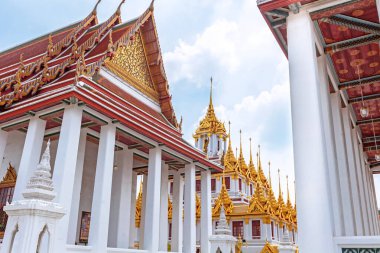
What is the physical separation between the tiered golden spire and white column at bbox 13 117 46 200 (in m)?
17.9

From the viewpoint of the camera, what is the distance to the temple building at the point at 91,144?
6.48m

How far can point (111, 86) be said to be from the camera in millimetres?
9172

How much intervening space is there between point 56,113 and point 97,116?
846 mm

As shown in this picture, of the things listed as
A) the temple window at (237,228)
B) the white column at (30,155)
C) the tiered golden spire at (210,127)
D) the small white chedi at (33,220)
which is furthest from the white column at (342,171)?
the tiered golden spire at (210,127)

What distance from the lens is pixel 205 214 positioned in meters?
11.1

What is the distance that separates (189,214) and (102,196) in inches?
145

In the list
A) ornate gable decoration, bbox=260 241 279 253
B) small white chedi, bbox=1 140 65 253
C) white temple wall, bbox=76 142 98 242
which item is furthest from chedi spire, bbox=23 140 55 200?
ornate gable decoration, bbox=260 241 279 253

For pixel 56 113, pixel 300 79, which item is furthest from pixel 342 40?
pixel 56 113

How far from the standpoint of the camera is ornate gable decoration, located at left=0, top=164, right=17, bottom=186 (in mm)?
8594

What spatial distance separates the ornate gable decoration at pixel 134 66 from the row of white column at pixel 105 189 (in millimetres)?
2017

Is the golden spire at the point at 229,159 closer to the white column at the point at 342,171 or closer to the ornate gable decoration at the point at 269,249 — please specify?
the ornate gable decoration at the point at 269,249

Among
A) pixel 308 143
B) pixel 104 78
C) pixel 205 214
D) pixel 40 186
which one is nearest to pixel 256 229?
pixel 205 214

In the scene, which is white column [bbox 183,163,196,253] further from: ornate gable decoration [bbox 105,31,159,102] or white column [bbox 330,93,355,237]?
white column [bbox 330,93,355,237]

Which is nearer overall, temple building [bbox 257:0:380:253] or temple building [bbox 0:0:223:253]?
temple building [bbox 257:0:380:253]
